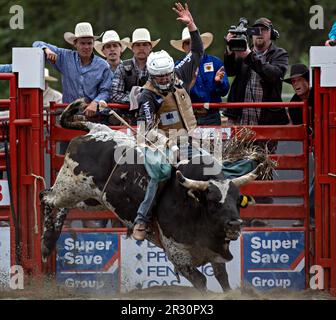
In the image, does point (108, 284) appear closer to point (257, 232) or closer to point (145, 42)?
point (257, 232)

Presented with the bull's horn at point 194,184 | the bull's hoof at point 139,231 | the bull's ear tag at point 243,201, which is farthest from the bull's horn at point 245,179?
the bull's hoof at point 139,231

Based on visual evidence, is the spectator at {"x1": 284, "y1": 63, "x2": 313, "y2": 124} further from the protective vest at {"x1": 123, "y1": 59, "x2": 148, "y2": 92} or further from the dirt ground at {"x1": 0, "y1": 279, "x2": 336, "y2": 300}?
the dirt ground at {"x1": 0, "y1": 279, "x2": 336, "y2": 300}

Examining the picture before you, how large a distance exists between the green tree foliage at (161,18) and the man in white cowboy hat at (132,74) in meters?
12.8

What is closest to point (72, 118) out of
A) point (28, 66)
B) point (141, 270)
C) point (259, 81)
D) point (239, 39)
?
point (28, 66)

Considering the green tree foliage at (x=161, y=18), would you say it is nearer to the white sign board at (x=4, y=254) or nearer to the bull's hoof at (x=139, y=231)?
the white sign board at (x=4, y=254)

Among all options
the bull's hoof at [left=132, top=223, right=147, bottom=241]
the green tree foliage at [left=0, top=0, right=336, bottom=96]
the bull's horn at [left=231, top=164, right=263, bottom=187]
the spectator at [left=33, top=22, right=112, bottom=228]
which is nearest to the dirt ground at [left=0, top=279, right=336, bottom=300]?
the bull's hoof at [left=132, top=223, right=147, bottom=241]

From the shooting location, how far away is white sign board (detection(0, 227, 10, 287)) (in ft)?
34.3

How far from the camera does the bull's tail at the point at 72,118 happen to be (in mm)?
10406

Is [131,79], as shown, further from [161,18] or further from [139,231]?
[161,18]

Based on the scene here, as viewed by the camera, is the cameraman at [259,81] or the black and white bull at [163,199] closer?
the black and white bull at [163,199]

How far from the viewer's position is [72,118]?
10461 millimetres
